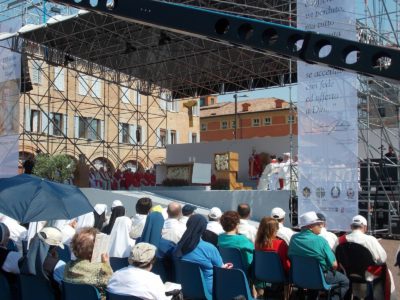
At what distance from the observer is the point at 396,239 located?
11984mm

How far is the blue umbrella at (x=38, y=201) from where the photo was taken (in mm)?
5883

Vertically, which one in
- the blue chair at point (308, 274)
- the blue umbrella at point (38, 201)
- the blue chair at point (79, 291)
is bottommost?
the blue chair at point (308, 274)

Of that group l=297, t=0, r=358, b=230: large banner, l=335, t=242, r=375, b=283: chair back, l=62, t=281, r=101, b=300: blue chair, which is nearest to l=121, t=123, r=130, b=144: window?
l=297, t=0, r=358, b=230: large banner

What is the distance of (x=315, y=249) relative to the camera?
5809 millimetres

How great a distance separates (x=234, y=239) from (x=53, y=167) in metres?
15.7

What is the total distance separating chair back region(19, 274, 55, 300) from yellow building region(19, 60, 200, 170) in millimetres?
20394

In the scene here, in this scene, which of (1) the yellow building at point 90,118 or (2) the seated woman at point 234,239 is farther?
(1) the yellow building at point 90,118

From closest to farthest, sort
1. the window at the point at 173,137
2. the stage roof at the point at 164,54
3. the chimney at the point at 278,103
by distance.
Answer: the stage roof at the point at 164,54
the window at the point at 173,137
the chimney at the point at 278,103

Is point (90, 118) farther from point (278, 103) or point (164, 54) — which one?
point (278, 103)

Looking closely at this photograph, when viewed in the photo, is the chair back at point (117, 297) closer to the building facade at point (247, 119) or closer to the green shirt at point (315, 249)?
the green shirt at point (315, 249)

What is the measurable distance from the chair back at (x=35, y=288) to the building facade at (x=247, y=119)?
50.4 meters

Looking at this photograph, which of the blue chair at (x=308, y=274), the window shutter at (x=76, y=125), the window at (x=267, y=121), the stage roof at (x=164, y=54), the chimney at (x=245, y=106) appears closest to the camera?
the blue chair at (x=308, y=274)

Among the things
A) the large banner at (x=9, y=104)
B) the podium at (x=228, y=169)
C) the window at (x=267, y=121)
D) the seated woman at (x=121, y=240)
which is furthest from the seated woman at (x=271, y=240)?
the window at (x=267, y=121)

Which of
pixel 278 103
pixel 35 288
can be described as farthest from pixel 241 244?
pixel 278 103
